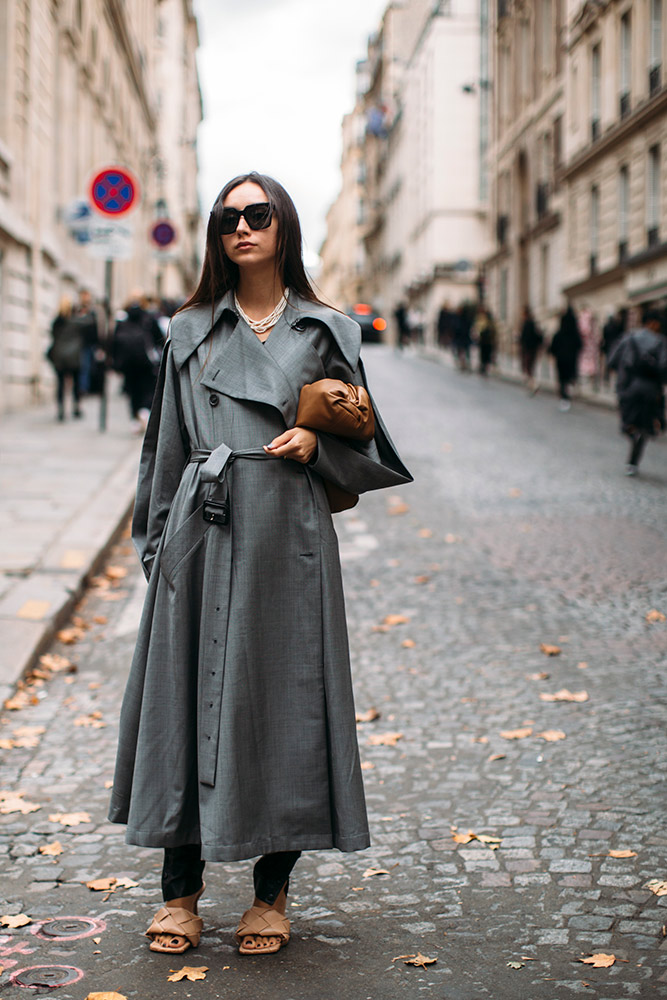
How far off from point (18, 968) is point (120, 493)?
7550mm

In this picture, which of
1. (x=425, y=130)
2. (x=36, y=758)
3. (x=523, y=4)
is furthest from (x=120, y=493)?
(x=425, y=130)

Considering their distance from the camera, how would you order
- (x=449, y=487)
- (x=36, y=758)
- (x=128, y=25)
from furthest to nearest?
1. (x=128, y=25)
2. (x=449, y=487)
3. (x=36, y=758)

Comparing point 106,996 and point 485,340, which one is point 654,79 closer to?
point 485,340

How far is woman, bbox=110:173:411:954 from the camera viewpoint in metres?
3.00

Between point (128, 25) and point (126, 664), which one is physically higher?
point (128, 25)

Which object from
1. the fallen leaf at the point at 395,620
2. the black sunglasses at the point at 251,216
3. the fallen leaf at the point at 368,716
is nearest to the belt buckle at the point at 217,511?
the black sunglasses at the point at 251,216

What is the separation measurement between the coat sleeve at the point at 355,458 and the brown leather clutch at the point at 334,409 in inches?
1.8

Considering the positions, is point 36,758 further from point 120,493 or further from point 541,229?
point 541,229

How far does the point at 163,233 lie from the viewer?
23000mm

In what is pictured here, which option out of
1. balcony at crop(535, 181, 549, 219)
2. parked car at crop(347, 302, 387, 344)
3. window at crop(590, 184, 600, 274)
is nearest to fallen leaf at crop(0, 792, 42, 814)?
window at crop(590, 184, 600, 274)

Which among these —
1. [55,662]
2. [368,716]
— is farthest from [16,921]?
[55,662]

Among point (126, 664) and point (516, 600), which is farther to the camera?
point (516, 600)

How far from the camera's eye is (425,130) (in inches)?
2694

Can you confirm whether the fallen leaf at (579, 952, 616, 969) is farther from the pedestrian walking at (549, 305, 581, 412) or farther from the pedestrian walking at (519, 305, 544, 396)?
the pedestrian walking at (519, 305, 544, 396)
